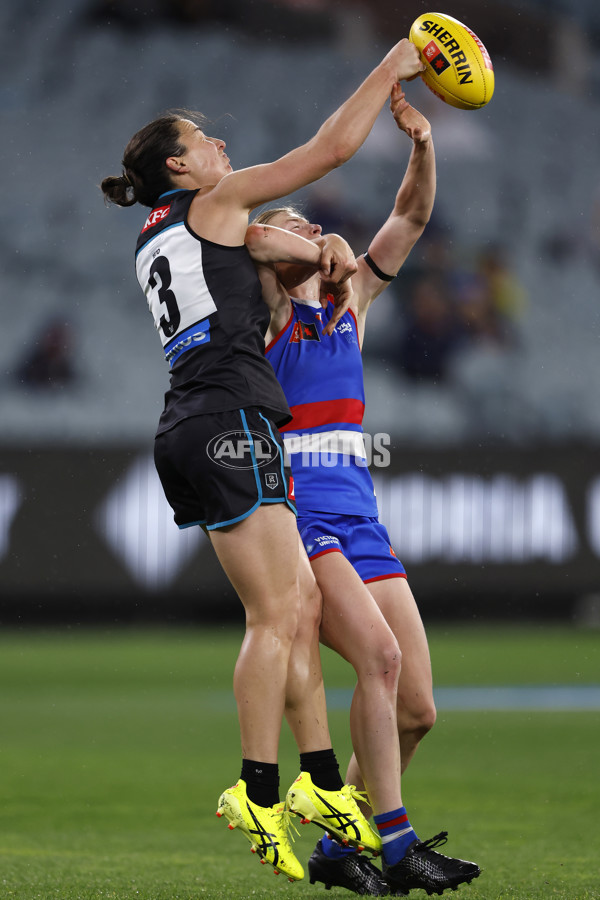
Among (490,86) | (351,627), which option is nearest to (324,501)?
(351,627)

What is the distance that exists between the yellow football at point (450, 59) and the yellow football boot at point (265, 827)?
8.37 feet

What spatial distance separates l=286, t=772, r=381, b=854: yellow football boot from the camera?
12.0ft

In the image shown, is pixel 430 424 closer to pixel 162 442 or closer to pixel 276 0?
pixel 276 0

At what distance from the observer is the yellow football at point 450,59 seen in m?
4.34

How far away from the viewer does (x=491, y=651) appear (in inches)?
462

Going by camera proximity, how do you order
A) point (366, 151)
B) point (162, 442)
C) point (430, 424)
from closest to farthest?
point (162, 442), point (430, 424), point (366, 151)

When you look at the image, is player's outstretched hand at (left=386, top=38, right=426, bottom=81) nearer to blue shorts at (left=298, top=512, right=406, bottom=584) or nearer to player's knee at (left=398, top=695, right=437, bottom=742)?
blue shorts at (left=298, top=512, right=406, bottom=584)

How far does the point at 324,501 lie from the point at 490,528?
30.7 ft

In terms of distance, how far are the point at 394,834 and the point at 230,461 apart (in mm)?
1294

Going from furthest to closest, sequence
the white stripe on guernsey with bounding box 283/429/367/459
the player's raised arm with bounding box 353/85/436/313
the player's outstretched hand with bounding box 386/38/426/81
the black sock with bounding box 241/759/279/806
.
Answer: the player's raised arm with bounding box 353/85/436/313, the white stripe on guernsey with bounding box 283/429/367/459, the player's outstretched hand with bounding box 386/38/426/81, the black sock with bounding box 241/759/279/806

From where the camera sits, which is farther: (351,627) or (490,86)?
(490,86)

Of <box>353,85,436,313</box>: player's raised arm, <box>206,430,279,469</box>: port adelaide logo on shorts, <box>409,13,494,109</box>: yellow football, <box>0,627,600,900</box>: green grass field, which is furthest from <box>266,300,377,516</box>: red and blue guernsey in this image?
<box>0,627,600,900</box>: green grass field

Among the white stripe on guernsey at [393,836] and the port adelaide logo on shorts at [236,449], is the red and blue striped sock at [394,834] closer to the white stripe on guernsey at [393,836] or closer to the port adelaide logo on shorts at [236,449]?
the white stripe on guernsey at [393,836]

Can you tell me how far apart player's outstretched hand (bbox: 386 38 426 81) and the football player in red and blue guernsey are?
6.8 inches
